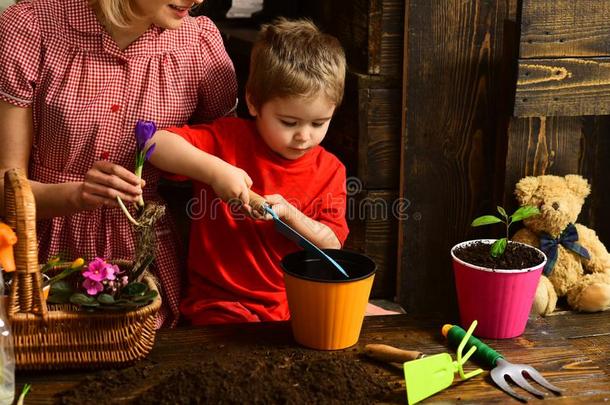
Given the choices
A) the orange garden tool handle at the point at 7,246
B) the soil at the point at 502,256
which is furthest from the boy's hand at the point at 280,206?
the orange garden tool handle at the point at 7,246

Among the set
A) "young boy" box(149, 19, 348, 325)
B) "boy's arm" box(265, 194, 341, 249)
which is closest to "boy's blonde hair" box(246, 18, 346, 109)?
"young boy" box(149, 19, 348, 325)

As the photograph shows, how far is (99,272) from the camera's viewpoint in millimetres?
1301

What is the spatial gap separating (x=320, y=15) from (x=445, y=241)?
0.76 meters

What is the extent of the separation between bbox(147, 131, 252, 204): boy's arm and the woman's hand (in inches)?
6.3

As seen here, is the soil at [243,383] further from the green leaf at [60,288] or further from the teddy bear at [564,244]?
the teddy bear at [564,244]

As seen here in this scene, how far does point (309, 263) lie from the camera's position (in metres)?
1.50

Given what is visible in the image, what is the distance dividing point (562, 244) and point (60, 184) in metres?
1.31

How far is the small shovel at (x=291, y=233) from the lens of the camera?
1.44 m

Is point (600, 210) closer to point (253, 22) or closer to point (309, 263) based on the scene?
point (309, 263)

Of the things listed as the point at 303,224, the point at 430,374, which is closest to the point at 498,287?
the point at 430,374

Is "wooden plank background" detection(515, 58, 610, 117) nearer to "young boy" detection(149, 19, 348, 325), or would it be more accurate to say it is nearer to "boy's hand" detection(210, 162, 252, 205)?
"young boy" detection(149, 19, 348, 325)

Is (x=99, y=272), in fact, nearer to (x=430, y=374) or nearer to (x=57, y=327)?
(x=57, y=327)

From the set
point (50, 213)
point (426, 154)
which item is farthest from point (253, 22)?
point (50, 213)

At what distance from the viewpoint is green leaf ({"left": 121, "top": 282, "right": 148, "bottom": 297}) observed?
1308mm
